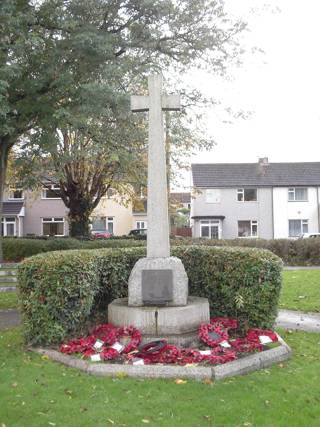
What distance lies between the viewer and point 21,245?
22094mm

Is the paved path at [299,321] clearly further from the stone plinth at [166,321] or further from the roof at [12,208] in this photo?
the roof at [12,208]

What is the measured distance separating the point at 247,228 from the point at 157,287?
4388 centimetres

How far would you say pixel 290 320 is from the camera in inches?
410

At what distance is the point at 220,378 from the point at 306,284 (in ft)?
31.3

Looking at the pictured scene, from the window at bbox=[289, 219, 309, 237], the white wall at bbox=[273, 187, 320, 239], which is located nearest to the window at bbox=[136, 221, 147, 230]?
the white wall at bbox=[273, 187, 320, 239]

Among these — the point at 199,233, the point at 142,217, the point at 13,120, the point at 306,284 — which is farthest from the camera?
the point at 142,217

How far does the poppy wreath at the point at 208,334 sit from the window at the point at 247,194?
43.7 m

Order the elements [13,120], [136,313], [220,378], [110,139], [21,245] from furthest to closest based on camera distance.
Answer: [21,245] → [110,139] → [13,120] → [136,313] → [220,378]

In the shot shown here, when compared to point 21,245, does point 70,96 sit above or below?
above

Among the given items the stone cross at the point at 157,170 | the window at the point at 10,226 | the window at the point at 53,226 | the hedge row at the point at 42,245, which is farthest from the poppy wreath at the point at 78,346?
the window at the point at 53,226

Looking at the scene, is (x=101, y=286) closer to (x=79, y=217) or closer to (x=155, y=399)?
(x=155, y=399)

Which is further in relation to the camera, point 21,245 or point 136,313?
point 21,245

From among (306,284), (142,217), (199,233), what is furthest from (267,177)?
(306,284)

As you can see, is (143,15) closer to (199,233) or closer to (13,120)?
(13,120)
